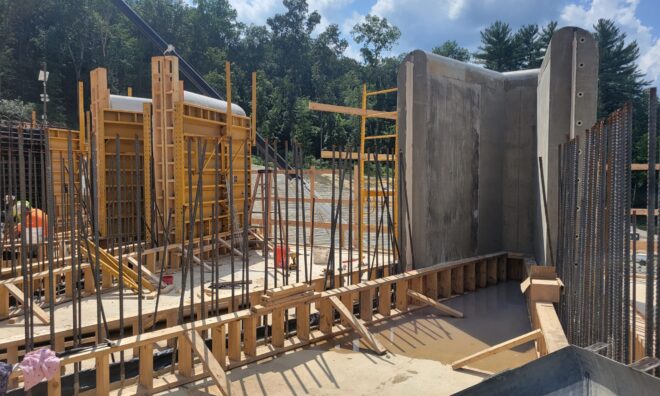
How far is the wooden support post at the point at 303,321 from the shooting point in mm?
6280

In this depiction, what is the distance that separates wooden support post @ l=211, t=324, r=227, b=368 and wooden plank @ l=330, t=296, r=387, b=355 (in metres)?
1.61

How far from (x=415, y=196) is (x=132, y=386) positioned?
527 centimetres

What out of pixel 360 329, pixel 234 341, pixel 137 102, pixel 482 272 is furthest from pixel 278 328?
pixel 137 102

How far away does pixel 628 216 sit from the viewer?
137 inches

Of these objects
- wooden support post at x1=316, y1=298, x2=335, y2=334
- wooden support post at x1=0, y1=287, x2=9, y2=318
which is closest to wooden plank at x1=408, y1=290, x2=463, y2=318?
wooden support post at x1=316, y1=298, x2=335, y2=334

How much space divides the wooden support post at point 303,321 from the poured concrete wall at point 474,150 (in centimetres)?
286

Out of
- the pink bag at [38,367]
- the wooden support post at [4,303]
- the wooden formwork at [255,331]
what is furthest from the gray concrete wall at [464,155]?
the wooden support post at [4,303]

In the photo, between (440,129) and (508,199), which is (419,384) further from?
(508,199)

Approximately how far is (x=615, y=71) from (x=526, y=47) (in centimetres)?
815

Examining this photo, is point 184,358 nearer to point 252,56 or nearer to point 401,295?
point 401,295

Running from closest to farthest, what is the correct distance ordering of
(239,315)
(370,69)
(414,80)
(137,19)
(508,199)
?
(239,315) → (414,80) → (508,199) → (137,19) → (370,69)

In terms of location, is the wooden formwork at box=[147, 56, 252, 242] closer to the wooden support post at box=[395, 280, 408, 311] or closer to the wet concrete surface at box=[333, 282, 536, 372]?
the wooden support post at box=[395, 280, 408, 311]

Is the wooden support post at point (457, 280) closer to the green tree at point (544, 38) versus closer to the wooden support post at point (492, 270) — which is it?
the wooden support post at point (492, 270)

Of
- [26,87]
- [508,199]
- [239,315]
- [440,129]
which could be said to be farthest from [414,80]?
[26,87]
